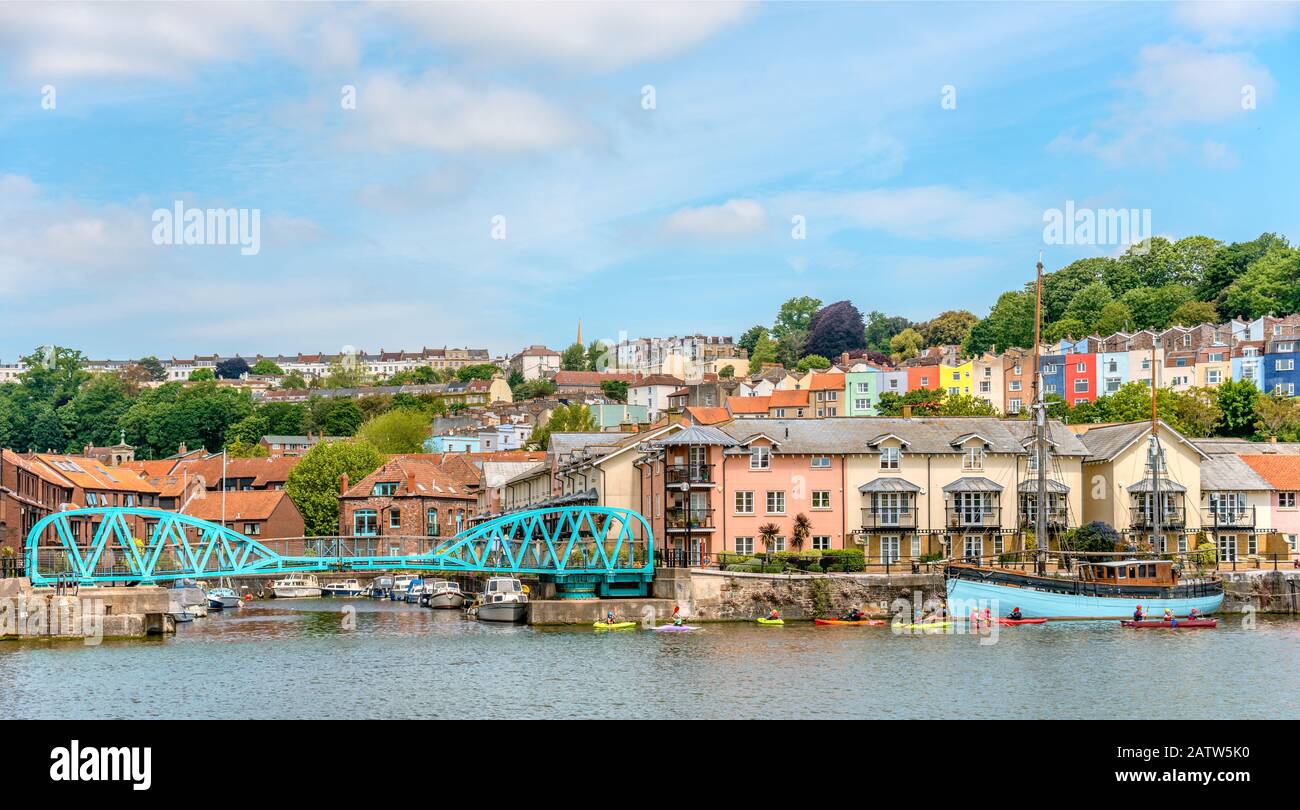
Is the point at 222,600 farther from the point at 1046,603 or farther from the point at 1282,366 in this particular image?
the point at 1282,366

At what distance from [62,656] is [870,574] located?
34.6 m

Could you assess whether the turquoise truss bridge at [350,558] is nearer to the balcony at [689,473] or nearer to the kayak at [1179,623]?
the balcony at [689,473]

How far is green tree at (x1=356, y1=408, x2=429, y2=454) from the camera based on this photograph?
15138 centimetres

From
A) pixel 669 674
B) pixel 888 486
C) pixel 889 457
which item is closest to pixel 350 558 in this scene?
pixel 669 674

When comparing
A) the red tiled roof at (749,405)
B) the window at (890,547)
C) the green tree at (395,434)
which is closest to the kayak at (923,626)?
the window at (890,547)

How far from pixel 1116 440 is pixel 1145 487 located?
332 centimetres

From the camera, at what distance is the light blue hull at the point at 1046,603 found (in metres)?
64.1

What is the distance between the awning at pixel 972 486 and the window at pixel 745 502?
33.5 ft

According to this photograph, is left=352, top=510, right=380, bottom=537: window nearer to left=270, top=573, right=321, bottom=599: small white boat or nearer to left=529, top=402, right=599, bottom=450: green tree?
left=270, top=573, right=321, bottom=599: small white boat

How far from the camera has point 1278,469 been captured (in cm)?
8100

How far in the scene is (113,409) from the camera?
642ft

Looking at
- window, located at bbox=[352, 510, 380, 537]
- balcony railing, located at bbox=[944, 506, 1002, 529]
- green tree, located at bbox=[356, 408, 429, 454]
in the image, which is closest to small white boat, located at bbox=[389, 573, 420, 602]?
window, located at bbox=[352, 510, 380, 537]

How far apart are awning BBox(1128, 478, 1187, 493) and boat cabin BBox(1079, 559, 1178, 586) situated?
10605 mm
